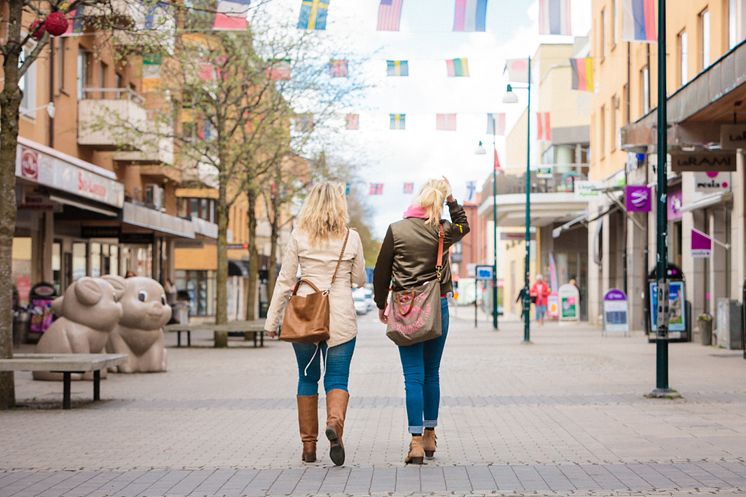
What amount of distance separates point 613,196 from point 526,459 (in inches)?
1215

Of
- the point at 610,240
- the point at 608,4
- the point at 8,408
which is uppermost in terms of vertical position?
the point at 608,4

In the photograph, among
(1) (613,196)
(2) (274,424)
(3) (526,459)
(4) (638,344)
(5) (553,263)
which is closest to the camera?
(3) (526,459)

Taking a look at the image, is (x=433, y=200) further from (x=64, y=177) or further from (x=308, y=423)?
(x=64, y=177)

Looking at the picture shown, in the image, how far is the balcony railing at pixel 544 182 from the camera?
4981 centimetres

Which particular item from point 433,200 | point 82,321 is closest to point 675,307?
point 82,321

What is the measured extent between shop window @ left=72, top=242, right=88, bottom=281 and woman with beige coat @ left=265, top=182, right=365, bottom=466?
2818cm

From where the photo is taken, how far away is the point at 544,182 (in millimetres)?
50156

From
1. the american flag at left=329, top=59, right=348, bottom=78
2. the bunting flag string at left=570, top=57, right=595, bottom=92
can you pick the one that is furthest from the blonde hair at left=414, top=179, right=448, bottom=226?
the bunting flag string at left=570, top=57, right=595, bottom=92

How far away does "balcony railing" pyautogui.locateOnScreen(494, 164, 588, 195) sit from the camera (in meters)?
49.8

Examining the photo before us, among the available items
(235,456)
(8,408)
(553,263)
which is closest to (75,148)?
(8,408)

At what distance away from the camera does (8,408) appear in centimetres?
1305

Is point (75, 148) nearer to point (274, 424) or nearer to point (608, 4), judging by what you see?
point (608, 4)

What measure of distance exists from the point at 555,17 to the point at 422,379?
9.88m

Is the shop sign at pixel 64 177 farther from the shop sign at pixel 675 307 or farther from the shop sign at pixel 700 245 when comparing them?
the shop sign at pixel 700 245
